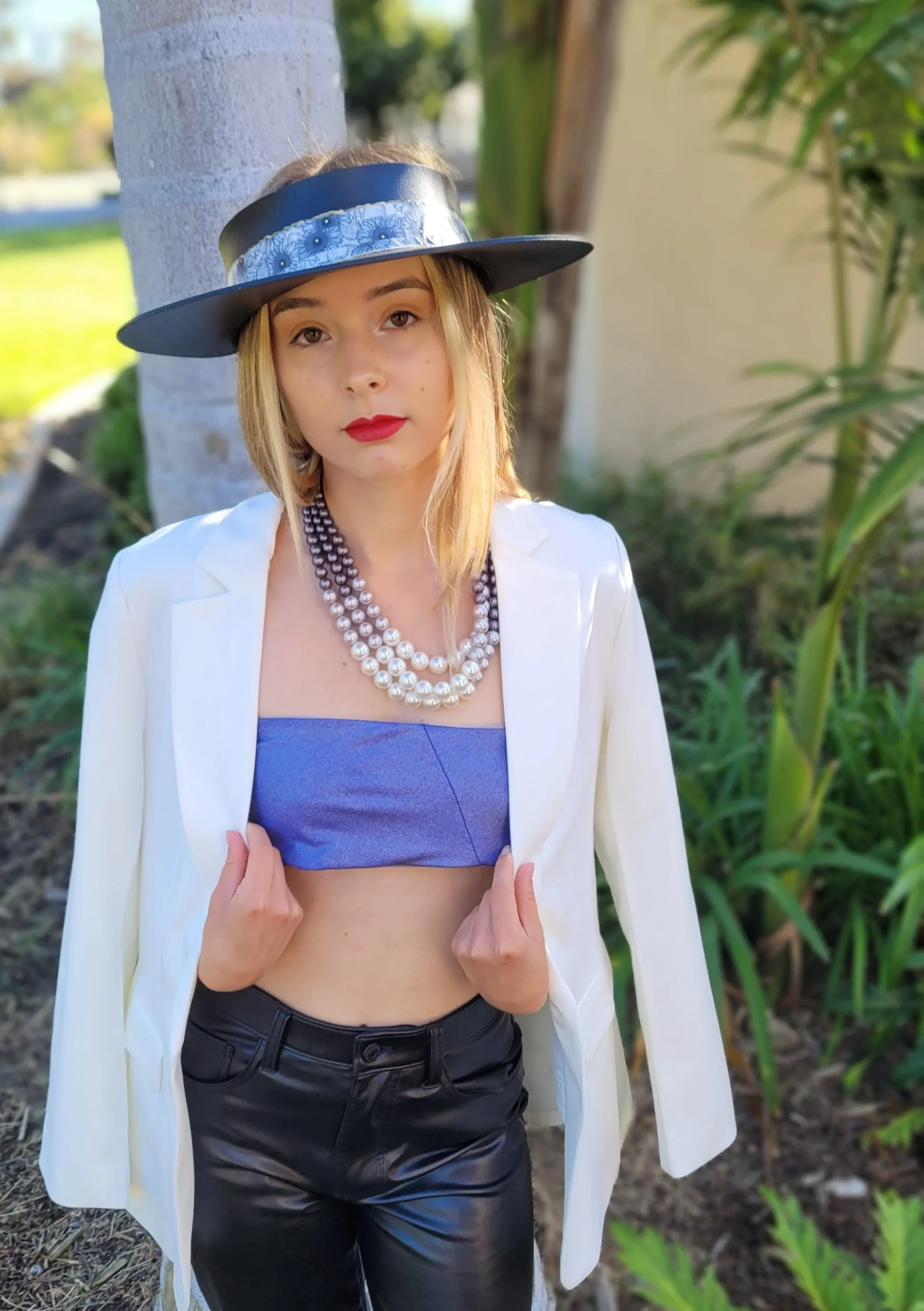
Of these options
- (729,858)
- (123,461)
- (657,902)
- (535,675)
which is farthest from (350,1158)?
(123,461)

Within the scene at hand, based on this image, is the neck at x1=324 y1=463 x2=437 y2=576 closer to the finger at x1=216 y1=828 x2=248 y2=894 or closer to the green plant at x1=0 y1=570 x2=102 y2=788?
the finger at x1=216 y1=828 x2=248 y2=894

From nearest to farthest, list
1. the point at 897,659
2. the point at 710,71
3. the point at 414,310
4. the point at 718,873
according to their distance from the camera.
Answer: the point at 414,310, the point at 718,873, the point at 897,659, the point at 710,71

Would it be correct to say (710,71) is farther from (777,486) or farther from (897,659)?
(897,659)

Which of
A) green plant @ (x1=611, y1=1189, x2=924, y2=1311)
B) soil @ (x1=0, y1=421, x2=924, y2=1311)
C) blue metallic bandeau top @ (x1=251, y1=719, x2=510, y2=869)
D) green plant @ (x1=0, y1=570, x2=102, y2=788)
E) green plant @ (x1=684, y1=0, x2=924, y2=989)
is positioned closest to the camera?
blue metallic bandeau top @ (x1=251, y1=719, x2=510, y2=869)

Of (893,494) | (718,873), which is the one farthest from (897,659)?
(893,494)

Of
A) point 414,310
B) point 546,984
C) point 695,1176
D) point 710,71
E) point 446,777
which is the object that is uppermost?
point 710,71

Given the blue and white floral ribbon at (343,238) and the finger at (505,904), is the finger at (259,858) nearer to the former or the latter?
the finger at (505,904)

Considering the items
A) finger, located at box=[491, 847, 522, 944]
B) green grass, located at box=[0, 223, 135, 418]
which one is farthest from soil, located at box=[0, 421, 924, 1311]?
green grass, located at box=[0, 223, 135, 418]

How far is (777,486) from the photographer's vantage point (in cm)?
542

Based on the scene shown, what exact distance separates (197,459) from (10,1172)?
4.26 feet

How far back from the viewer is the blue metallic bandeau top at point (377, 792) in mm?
1470

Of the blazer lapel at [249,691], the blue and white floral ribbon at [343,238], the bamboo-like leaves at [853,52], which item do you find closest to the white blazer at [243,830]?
the blazer lapel at [249,691]

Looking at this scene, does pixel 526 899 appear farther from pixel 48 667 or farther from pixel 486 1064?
pixel 48 667

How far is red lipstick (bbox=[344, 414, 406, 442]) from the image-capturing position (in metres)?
1.45
